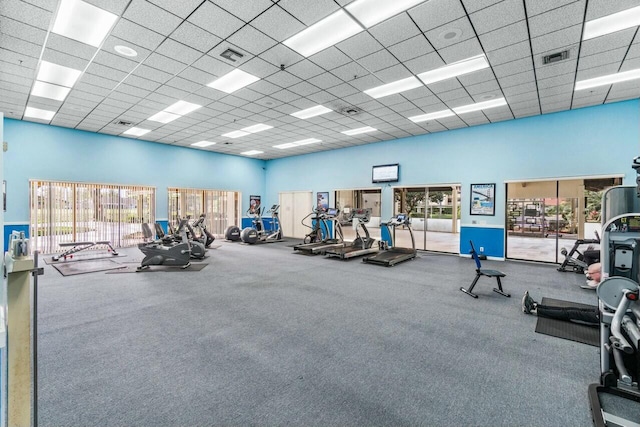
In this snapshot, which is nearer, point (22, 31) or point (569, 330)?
point (569, 330)

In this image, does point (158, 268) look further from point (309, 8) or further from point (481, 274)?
point (481, 274)

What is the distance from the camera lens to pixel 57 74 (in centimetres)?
515

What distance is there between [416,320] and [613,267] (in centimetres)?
189

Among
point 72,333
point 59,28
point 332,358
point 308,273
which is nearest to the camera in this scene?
point 332,358

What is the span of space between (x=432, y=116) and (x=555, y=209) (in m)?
3.74

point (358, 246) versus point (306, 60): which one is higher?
point (306, 60)

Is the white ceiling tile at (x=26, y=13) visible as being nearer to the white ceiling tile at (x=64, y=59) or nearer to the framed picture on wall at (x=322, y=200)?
the white ceiling tile at (x=64, y=59)

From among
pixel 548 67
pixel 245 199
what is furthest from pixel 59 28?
pixel 245 199

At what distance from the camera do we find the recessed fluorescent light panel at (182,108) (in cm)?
663

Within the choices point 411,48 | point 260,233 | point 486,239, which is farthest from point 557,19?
point 260,233

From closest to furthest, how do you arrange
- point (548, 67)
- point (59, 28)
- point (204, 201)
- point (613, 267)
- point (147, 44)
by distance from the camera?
point (613, 267) → point (59, 28) → point (147, 44) → point (548, 67) → point (204, 201)

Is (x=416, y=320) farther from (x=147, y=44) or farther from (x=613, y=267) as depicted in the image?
(x=147, y=44)

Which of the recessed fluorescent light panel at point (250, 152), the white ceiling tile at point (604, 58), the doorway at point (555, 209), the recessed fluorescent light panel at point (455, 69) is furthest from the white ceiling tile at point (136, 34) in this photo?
the doorway at point (555, 209)

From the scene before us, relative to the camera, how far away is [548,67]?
4746 millimetres
